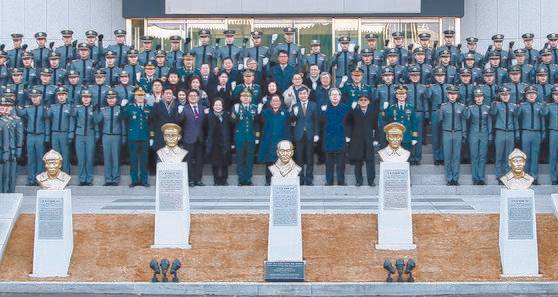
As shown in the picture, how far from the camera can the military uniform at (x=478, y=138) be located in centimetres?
1839

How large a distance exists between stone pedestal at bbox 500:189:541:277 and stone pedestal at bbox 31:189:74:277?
565 cm

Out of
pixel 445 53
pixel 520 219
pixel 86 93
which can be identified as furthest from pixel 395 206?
pixel 445 53

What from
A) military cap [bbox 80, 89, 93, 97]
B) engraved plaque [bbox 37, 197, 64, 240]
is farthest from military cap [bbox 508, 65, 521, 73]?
engraved plaque [bbox 37, 197, 64, 240]

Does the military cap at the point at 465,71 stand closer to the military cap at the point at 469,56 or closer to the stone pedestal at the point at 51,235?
the military cap at the point at 469,56

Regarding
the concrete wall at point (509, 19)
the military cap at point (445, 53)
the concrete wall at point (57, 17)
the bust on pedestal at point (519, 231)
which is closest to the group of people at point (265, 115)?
the military cap at point (445, 53)

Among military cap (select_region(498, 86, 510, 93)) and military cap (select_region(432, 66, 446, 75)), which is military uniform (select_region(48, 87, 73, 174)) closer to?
military cap (select_region(432, 66, 446, 75))

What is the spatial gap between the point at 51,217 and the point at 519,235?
19.8 feet

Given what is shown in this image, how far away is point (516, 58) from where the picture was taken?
20.7 metres

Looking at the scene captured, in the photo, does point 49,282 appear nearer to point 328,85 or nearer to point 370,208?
point 370,208

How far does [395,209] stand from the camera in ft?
43.8

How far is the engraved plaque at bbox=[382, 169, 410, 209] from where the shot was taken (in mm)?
13359

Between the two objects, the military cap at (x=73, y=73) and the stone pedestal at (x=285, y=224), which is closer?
the stone pedestal at (x=285, y=224)

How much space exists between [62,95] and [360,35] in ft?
37.0

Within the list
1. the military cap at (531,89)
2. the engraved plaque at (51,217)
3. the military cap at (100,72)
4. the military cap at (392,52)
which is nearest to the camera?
the engraved plaque at (51,217)
